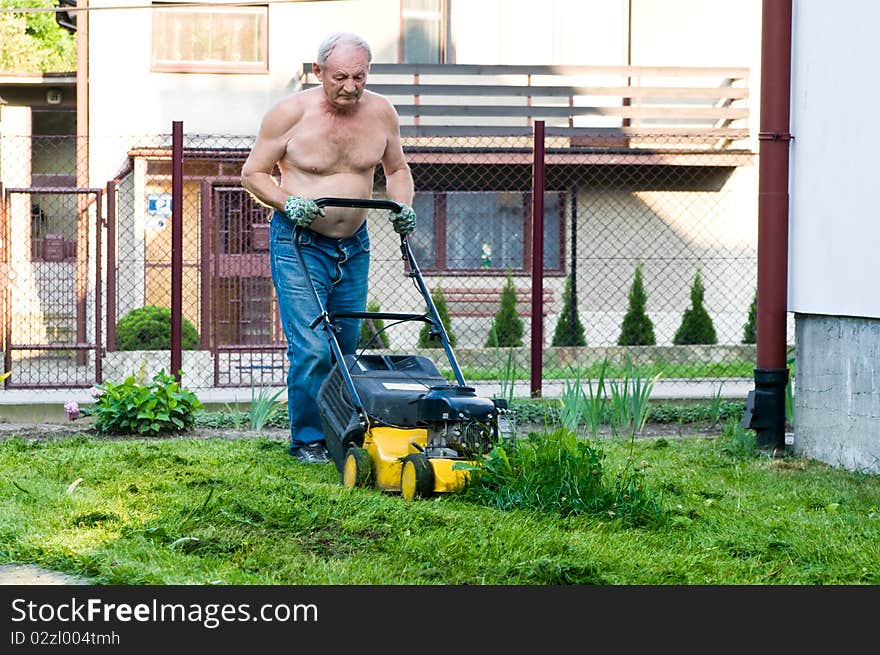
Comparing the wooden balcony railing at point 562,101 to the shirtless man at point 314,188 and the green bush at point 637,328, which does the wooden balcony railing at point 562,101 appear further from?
the shirtless man at point 314,188

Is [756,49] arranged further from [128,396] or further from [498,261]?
[128,396]

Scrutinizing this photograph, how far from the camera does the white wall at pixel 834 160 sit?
6023 millimetres

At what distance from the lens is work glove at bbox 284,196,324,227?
5.74 meters

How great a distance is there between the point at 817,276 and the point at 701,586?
3360mm

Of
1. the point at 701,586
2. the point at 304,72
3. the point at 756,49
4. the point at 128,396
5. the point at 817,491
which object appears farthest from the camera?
the point at 756,49

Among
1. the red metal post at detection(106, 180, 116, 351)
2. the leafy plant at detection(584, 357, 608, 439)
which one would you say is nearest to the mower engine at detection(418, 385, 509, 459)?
the leafy plant at detection(584, 357, 608, 439)

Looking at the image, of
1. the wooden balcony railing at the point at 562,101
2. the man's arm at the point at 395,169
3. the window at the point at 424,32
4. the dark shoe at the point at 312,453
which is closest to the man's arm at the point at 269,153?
the man's arm at the point at 395,169

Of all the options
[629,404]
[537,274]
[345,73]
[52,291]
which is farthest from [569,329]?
[345,73]

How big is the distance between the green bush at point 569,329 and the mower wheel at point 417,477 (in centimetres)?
1099

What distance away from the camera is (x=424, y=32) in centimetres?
1830

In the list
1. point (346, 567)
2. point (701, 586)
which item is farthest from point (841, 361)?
point (346, 567)

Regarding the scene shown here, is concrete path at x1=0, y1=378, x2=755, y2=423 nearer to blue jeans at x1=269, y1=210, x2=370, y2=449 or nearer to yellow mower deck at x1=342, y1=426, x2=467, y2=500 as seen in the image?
blue jeans at x1=269, y1=210, x2=370, y2=449

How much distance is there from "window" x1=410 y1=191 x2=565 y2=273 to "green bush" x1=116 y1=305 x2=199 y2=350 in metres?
5.02

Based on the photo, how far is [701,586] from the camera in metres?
3.57
